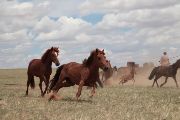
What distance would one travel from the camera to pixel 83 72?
14844 millimetres

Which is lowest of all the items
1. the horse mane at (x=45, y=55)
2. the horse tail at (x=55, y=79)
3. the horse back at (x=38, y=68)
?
the horse tail at (x=55, y=79)

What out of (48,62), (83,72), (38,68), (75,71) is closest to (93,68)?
(83,72)

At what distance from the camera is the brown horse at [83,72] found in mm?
14569

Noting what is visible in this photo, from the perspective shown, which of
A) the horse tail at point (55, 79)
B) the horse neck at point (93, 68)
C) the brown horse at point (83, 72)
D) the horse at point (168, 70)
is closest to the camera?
the brown horse at point (83, 72)

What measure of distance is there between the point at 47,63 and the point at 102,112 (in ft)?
23.4

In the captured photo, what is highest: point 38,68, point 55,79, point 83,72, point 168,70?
point 168,70

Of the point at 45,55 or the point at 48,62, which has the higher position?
the point at 45,55

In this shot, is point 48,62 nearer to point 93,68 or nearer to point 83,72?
point 83,72

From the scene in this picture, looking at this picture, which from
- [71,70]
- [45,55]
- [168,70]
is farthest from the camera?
[168,70]

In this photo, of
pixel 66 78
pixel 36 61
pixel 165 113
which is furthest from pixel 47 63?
pixel 165 113

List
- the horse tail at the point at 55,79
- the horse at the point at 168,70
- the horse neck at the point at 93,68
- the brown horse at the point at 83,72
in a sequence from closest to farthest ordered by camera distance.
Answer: the brown horse at the point at 83,72 < the horse neck at the point at 93,68 < the horse tail at the point at 55,79 < the horse at the point at 168,70

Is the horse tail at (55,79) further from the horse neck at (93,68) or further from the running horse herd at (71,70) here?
the horse neck at (93,68)

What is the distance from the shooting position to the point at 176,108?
1265 centimetres

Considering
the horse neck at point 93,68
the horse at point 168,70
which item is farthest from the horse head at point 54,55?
the horse at point 168,70
